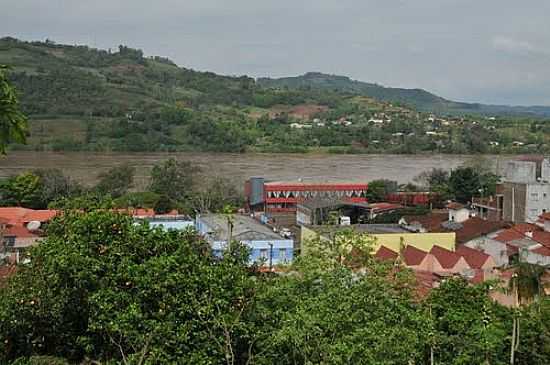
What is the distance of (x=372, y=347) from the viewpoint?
3.99m

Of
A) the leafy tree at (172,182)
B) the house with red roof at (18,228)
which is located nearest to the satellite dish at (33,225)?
the house with red roof at (18,228)

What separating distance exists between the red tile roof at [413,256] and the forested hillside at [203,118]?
21924 millimetres

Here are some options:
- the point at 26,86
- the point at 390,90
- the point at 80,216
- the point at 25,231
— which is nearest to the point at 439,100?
the point at 390,90

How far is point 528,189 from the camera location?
17.9m

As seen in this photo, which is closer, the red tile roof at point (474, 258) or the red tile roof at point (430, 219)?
the red tile roof at point (474, 258)

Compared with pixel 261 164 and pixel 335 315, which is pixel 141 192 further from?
pixel 335 315

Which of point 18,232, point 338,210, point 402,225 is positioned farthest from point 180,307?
point 338,210

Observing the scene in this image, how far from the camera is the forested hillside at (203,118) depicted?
43625mm

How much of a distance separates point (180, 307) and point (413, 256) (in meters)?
8.28

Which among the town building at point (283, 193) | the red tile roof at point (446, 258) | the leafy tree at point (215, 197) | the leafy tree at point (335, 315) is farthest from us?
the town building at point (283, 193)

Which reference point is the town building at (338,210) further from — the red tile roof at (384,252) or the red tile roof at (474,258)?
the red tile roof at (474,258)

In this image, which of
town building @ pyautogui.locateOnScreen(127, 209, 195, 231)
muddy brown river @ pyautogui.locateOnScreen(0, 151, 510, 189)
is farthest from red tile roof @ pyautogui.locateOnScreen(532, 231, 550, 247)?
muddy brown river @ pyautogui.locateOnScreen(0, 151, 510, 189)

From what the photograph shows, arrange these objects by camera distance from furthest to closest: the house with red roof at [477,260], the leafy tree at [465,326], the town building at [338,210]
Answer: the town building at [338,210], the house with red roof at [477,260], the leafy tree at [465,326]

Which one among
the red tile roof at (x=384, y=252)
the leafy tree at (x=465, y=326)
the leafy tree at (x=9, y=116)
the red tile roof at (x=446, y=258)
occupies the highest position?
the leafy tree at (x=9, y=116)
